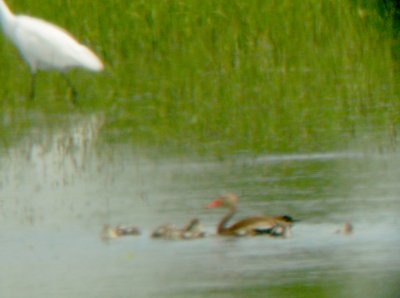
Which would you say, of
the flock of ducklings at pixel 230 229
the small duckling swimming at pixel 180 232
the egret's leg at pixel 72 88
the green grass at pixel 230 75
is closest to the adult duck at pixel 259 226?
the flock of ducklings at pixel 230 229

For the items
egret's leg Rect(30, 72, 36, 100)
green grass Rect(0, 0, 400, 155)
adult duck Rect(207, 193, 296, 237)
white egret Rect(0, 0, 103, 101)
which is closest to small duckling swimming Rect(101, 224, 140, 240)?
adult duck Rect(207, 193, 296, 237)

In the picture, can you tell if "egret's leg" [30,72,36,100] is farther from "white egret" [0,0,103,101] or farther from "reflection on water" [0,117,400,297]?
"reflection on water" [0,117,400,297]

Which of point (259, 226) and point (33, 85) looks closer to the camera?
point (259, 226)

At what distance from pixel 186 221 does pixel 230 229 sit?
1.85 feet

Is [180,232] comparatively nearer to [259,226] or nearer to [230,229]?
[230,229]

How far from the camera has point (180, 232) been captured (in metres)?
8.39

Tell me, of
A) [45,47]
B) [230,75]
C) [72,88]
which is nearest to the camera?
[230,75]

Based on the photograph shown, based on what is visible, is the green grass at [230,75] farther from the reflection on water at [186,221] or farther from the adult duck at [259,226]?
the adult duck at [259,226]

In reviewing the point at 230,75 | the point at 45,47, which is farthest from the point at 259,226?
the point at 45,47

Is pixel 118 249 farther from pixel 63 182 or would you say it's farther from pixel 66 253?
pixel 63 182

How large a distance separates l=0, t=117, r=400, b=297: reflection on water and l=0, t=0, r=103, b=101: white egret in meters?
3.58

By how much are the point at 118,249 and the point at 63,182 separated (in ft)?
7.57

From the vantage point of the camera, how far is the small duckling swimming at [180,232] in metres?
8.38

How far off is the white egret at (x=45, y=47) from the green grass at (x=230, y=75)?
189 millimetres
